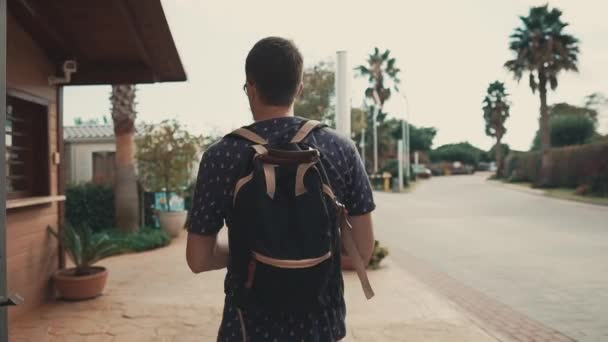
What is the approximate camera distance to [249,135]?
1.47m

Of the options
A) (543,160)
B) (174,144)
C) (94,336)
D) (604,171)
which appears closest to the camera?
(94,336)

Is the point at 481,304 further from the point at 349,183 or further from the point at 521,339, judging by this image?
the point at 349,183

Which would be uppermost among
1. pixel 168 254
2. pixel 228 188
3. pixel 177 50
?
pixel 177 50

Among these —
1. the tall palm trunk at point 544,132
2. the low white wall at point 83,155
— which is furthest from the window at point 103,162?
the tall palm trunk at point 544,132

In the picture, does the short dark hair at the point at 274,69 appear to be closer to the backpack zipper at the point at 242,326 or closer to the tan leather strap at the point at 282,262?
the tan leather strap at the point at 282,262

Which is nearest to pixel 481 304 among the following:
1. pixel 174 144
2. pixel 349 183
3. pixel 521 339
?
pixel 521 339

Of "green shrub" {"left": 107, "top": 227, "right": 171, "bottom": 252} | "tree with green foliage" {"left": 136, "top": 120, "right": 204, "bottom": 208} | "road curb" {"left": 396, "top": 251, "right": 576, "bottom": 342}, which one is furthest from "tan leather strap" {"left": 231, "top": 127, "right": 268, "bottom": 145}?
"tree with green foliage" {"left": 136, "top": 120, "right": 204, "bottom": 208}

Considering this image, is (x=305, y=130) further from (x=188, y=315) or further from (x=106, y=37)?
(x=106, y=37)

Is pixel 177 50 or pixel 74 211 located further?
pixel 74 211

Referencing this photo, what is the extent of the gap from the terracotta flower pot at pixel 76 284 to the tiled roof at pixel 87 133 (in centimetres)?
1493

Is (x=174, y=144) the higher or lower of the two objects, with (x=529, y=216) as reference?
higher

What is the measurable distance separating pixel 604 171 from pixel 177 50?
73.9ft

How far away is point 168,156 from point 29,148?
6.84 metres

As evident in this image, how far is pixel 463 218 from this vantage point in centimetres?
1546
